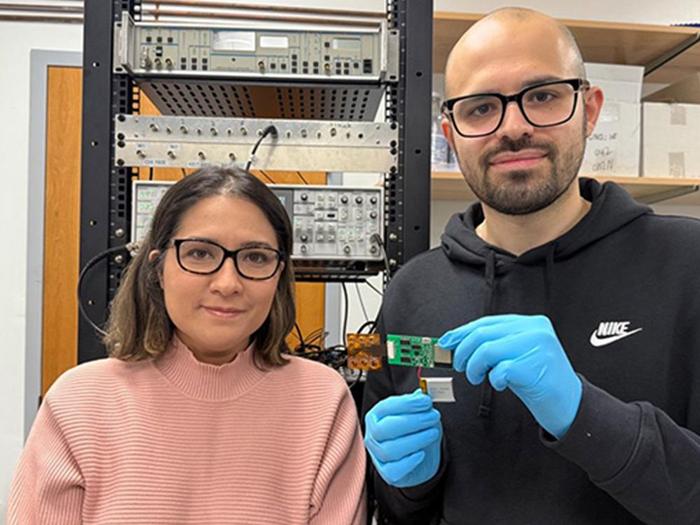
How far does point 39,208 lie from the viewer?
2.23 m

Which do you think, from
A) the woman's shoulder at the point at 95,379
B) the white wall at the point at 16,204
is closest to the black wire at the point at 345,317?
the white wall at the point at 16,204

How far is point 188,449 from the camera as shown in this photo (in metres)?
0.92

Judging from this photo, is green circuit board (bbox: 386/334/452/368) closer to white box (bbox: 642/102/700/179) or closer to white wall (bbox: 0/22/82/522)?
white box (bbox: 642/102/700/179)

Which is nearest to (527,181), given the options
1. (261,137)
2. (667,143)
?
(261,137)

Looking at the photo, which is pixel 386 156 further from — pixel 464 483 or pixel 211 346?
pixel 464 483

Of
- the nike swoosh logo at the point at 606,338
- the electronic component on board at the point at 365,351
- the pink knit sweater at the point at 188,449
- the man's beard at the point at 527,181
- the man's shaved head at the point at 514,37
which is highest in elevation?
the man's shaved head at the point at 514,37

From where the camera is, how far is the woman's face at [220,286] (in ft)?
3.04

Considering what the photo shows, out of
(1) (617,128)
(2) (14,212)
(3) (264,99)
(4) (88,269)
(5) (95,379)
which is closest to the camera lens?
(5) (95,379)

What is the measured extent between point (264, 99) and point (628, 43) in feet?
4.37

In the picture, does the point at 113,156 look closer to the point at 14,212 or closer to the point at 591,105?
the point at 591,105

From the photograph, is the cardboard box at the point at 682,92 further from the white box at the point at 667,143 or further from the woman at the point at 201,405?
the woman at the point at 201,405

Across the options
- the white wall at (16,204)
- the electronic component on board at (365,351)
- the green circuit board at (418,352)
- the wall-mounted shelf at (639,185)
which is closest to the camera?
the green circuit board at (418,352)

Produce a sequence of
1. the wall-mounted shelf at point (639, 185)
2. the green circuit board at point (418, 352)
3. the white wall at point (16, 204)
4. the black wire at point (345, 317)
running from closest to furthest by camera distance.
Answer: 1. the green circuit board at point (418, 352)
2. the wall-mounted shelf at point (639, 185)
3. the black wire at point (345, 317)
4. the white wall at point (16, 204)

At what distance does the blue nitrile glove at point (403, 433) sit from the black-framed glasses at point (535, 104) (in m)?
0.44
